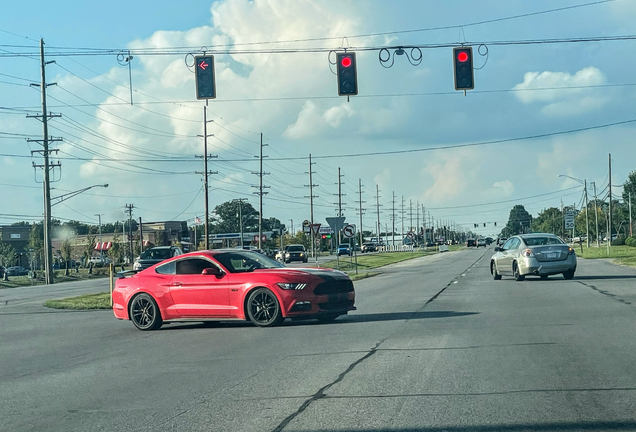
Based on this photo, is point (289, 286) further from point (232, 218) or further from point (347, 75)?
point (232, 218)

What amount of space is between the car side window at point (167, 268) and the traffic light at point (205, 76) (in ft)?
21.0

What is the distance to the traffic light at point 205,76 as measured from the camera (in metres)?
20.5

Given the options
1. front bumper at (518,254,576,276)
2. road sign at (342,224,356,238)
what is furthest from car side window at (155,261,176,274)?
road sign at (342,224,356,238)

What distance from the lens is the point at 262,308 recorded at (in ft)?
46.8

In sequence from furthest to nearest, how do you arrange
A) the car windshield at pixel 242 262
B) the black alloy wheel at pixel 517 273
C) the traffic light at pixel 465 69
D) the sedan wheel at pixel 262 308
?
the black alloy wheel at pixel 517 273 < the traffic light at pixel 465 69 < the car windshield at pixel 242 262 < the sedan wheel at pixel 262 308

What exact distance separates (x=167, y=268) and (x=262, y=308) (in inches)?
91.2

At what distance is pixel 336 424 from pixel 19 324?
44.1ft

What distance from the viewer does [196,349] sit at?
11.9m

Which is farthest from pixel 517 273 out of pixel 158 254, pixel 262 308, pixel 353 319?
pixel 158 254

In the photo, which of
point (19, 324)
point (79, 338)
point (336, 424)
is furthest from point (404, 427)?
point (19, 324)

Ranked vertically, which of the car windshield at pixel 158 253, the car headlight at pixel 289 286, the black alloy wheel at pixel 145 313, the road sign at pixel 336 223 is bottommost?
the black alloy wheel at pixel 145 313

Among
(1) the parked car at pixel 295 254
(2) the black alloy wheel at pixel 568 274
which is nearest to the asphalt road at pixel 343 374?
(2) the black alloy wheel at pixel 568 274

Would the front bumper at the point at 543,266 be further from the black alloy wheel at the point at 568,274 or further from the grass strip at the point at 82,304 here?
the grass strip at the point at 82,304

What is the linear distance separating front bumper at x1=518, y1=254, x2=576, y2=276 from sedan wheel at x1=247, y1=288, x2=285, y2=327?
12.7m
